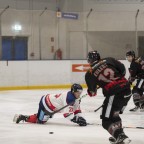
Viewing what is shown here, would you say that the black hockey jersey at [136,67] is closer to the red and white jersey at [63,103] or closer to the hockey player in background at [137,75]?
the hockey player in background at [137,75]

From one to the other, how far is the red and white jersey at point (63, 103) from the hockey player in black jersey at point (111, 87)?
1.40 meters

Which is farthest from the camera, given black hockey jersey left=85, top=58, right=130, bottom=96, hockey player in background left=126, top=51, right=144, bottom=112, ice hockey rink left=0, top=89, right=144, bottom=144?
hockey player in background left=126, top=51, right=144, bottom=112

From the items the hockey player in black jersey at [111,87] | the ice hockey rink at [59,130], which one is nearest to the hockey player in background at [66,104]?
the ice hockey rink at [59,130]

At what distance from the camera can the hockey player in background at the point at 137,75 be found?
Result: 6908 mm

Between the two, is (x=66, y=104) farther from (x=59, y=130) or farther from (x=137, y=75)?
(x=137, y=75)

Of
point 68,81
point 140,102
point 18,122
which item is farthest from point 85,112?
point 68,81

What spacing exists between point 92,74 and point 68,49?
11.9 meters

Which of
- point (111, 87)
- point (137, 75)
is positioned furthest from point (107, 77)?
point (137, 75)

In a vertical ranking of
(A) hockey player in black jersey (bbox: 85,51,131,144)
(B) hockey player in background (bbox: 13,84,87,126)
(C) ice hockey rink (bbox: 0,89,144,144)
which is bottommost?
(C) ice hockey rink (bbox: 0,89,144,144)

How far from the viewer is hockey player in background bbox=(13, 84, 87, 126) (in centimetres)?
546

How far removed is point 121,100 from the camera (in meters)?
4.08

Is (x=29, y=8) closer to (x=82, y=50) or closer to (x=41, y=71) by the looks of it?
(x=82, y=50)

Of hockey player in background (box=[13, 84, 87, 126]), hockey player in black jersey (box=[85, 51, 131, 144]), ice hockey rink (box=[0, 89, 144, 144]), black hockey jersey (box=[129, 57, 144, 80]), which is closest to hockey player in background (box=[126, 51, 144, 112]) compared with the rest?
black hockey jersey (box=[129, 57, 144, 80])

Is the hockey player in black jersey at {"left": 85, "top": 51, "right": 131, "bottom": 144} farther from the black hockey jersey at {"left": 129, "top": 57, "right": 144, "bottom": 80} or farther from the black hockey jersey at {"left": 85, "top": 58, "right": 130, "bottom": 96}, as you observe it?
the black hockey jersey at {"left": 129, "top": 57, "right": 144, "bottom": 80}
